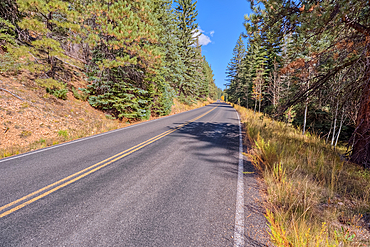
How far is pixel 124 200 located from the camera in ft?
10.0

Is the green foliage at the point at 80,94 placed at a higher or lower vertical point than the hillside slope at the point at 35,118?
higher

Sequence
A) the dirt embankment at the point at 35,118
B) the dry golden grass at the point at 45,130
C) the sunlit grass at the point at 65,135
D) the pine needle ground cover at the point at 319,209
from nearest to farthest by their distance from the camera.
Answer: the pine needle ground cover at the point at 319,209
the sunlit grass at the point at 65,135
the dry golden grass at the point at 45,130
the dirt embankment at the point at 35,118

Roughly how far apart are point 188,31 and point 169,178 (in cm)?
2938

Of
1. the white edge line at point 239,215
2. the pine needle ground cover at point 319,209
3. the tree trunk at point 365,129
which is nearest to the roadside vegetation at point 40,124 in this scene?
the white edge line at point 239,215

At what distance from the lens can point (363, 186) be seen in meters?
3.47

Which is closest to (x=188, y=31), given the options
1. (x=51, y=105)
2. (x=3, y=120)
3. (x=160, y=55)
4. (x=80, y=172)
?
(x=160, y=55)

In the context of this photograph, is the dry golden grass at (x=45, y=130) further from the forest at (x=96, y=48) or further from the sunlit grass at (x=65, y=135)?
the forest at (x=96, y=48)

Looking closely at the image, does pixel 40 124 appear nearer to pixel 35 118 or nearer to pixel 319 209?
pixel 35 118

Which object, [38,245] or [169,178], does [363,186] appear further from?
[38,245]

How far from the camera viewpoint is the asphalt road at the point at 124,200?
2.26 metres

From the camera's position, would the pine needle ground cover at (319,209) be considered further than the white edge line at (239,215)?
No

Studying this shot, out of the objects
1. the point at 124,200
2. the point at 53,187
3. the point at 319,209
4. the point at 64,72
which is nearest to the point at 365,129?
the point at 319,209

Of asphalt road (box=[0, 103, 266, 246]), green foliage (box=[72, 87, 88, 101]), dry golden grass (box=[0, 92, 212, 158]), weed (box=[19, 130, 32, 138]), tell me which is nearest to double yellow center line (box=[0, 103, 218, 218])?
asphalt road (box=[0, 103, 266, 246])

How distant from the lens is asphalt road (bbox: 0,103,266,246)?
226 cm
